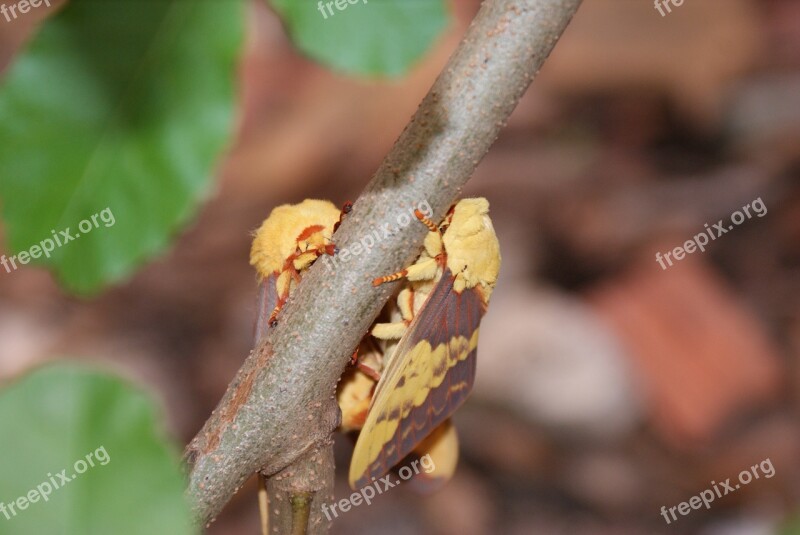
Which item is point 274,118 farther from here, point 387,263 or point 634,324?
point 387,263

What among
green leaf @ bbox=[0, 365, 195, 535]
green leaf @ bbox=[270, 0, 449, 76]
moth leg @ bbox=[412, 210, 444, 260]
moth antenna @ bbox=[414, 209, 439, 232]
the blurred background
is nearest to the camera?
green leaf @ bbox=[0, 365, 195, 535]

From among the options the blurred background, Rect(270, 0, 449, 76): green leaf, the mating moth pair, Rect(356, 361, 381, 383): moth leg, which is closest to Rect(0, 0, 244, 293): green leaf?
Rect(270, 0, 449, 76): green leaf

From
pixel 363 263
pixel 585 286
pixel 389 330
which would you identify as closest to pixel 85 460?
pixel 363 263

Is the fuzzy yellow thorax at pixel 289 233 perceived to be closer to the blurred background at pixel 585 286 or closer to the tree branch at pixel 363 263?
the tree branch at pixel 363 263

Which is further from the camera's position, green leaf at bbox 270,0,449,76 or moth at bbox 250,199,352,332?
moth at bbox 250,199,352,332

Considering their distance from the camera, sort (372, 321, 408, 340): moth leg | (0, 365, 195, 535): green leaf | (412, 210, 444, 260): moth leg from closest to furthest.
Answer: (0, 365, 195, 535): green leaf → (412, 210, 444, 260): moth leg → (372, 321, 408, 340): moth leg

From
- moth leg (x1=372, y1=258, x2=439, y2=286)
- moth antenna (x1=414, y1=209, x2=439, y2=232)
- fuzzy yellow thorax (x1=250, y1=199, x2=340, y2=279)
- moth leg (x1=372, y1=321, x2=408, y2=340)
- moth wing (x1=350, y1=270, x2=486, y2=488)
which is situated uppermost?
fuzzy yellow thorax (x1=250, y1=199, x2=340, y2=279)

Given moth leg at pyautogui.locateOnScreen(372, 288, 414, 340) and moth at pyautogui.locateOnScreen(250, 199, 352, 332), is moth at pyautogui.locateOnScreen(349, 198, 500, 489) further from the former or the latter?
moth at pyautogui.locateOnScreen(250, 199, 352, 332)

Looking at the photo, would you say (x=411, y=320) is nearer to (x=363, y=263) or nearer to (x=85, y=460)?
(x=363, y=263)

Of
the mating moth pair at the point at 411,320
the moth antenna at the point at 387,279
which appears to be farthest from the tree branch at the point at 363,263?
the mating moth pair at the point at 411,320
